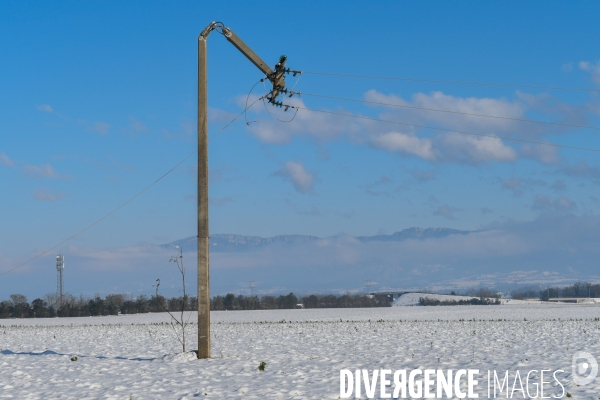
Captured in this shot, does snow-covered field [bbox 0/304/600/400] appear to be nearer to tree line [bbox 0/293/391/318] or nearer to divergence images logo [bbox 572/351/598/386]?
divergence images logo [bbox 572/351/598/386]

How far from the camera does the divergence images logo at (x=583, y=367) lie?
12939 mm

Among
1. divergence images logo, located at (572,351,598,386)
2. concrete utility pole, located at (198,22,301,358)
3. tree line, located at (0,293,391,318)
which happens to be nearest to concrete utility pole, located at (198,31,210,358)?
concrete utility pole, located at (198,22,301,358)

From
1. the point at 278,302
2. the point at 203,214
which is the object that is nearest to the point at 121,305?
the point at 278,302

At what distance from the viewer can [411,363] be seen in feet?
52.2

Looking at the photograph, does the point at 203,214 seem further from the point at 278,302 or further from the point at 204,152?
the point at 278,302

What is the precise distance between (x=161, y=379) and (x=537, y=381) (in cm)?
830

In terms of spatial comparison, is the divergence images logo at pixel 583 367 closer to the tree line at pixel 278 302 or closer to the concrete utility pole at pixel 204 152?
the concrete utility pole at pixel 204 152

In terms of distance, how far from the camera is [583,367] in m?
14.5

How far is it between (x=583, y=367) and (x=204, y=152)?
11.4 m

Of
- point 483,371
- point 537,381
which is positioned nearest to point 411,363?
point 483,371

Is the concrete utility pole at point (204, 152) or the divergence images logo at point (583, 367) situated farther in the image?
the concrete utility pole at point (204, 152)

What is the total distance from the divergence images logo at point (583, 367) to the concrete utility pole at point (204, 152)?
9.43m

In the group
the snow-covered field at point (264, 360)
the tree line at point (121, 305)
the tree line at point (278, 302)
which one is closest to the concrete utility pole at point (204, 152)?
the snow-covered field at point (264, 360)

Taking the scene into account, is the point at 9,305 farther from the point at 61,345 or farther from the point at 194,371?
the point at 194,371
